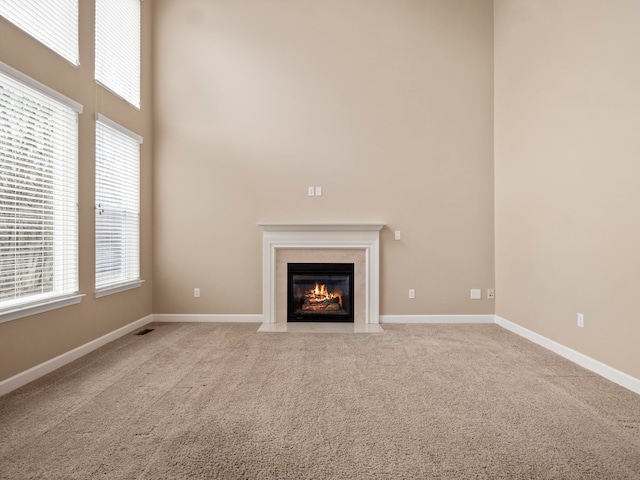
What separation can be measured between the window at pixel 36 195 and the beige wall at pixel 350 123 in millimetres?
1620

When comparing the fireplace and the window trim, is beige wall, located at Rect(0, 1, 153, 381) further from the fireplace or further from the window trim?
the fireplace

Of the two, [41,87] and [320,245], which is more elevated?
[41,87]

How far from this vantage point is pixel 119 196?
392cm

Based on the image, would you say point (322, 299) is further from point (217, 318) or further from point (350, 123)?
point (350, 123)

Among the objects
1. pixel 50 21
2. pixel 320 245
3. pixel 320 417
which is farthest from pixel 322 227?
pixel 50 21

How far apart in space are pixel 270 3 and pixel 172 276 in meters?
3.66

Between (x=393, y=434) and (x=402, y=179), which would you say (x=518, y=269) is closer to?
(x=402, y=179)

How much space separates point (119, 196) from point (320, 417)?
10.4ft

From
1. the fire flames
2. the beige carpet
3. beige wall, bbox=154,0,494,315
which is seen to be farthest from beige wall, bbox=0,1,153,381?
the fire flames

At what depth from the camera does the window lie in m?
2.53

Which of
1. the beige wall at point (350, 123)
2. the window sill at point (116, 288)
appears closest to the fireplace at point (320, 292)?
the beige wall at point (350, 123)

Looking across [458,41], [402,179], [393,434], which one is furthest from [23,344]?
[458,41]

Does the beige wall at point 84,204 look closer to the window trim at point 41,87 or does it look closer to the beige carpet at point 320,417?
the window trim at point 41,87

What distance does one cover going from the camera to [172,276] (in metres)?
4.62
